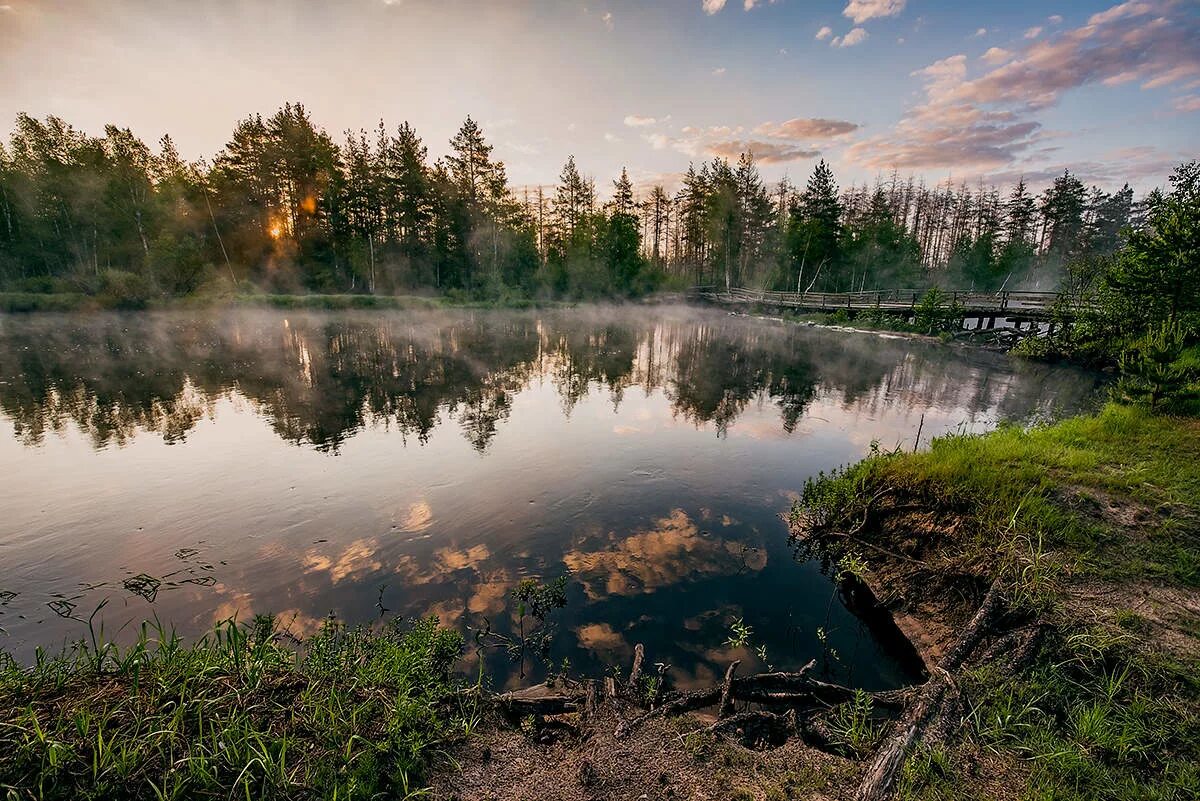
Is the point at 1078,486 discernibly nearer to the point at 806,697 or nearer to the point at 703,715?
the point at 806,697

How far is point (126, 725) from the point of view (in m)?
3.40

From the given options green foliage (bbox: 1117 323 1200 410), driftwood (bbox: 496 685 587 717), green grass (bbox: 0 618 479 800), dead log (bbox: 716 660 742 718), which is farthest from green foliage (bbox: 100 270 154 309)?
green foliage (bbox: 1117 323 1200 410)

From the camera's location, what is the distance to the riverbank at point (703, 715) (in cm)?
334

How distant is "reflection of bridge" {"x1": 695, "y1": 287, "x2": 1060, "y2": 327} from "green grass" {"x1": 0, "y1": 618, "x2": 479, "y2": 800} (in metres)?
41.8

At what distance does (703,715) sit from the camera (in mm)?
5020

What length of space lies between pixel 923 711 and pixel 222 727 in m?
6.11

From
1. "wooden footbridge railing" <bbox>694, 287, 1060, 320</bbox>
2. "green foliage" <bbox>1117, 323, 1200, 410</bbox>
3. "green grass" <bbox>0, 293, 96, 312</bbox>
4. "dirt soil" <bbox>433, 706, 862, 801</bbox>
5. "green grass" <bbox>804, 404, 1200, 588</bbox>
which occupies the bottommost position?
"dirt soil" <bbox>433, 706, 862, 801</bbox>

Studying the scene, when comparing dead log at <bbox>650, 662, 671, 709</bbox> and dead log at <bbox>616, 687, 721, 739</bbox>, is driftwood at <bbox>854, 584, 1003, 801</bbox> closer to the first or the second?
dead log at <bbox>616, 687, 721, 739</bbox>

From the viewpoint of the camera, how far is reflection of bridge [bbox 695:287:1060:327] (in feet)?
117

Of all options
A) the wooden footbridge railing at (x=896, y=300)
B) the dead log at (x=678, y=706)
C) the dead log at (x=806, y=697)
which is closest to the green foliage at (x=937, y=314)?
the wooden footbridge railing at (x=896, y=300)

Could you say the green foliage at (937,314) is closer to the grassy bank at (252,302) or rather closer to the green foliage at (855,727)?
the green foliage at (855,727)

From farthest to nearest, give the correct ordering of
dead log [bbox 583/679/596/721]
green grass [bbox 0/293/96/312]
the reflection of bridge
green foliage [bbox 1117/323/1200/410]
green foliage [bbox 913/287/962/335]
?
green grass [bbox 0/293/96/312]
green foliage [bbox 913/287/962/335]
the reflection of bridge
green foliage [bbox 1117/323/1200/410]
dead log [bbox 583/679/596/721]

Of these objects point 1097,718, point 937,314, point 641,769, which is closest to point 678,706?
point 641,769

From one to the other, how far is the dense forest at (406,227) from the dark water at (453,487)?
3359cm
